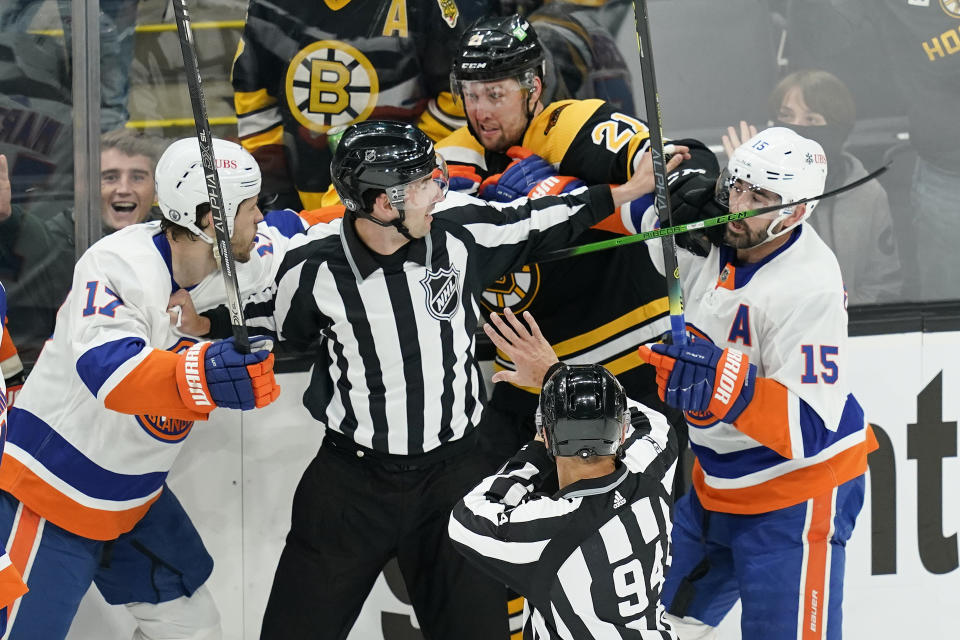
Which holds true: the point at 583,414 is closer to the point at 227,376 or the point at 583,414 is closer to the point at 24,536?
the point at 227,376

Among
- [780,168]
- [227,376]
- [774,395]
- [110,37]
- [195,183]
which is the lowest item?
[774,395]

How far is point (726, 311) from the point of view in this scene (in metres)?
2.84

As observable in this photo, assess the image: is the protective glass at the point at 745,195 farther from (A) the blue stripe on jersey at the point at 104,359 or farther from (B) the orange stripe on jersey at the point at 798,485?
(A) the blue stripe on jersey at the point at 104,359

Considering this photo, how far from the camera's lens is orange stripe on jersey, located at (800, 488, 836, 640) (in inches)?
110

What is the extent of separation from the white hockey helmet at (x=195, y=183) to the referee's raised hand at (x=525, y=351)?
0.62 meters

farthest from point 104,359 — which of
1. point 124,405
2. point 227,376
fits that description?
point 227,376

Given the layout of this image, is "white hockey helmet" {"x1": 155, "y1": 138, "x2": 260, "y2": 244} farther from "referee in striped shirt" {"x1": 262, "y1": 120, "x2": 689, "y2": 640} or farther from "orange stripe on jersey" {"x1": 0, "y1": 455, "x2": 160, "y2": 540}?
"orange stripe on jersey" {"x1": 0, "y1": 455, "x2": 160, "y2": 540}

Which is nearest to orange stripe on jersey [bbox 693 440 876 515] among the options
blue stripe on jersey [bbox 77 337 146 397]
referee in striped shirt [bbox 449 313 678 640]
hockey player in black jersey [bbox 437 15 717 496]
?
hockey player in black jersey [bbox 437 15 717 496]

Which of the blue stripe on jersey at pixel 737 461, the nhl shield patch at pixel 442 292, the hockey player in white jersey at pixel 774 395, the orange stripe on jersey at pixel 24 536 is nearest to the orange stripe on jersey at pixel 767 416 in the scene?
the hockey player in white jersey at pixel 774 395

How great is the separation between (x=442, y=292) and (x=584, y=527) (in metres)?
0.71

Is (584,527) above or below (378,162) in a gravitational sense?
below

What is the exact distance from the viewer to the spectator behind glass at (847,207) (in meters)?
3.44

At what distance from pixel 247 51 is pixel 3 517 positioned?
1.56m

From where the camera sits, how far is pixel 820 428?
8.95ft
